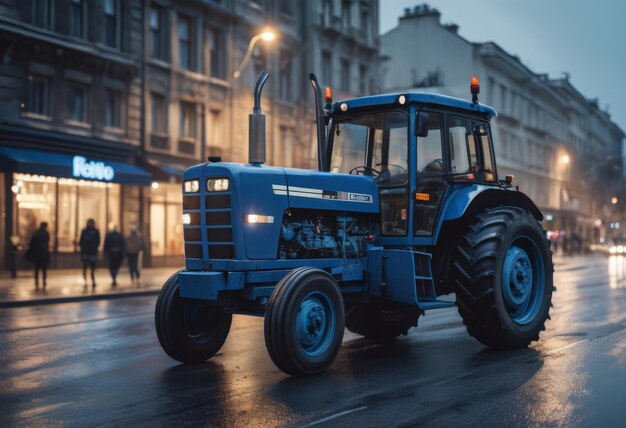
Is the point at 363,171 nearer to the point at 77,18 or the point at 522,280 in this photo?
the point at 522,280

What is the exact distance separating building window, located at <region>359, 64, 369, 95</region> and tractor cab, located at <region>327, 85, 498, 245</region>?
36.3m

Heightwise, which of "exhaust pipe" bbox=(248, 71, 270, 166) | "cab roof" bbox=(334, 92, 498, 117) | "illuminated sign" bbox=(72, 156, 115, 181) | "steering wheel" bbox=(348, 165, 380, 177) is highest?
"illuminated sign" bbox=(72, 156, 115, 181)

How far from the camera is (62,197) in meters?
28.3

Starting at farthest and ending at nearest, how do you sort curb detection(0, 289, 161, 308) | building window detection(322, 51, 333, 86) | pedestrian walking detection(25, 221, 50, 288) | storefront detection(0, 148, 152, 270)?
building window detection(322, 51, 333, 86), storefront detection(0, 148, 152, 270), pedestrian walking detection(25, 221, 50, 288), curb detection(0, 289, 161, 308)

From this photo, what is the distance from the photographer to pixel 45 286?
2202 centimetres

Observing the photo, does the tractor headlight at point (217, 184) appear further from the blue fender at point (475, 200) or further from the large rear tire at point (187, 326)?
the blue fender at point (475, 200)

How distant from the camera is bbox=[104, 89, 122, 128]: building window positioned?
1190 inches

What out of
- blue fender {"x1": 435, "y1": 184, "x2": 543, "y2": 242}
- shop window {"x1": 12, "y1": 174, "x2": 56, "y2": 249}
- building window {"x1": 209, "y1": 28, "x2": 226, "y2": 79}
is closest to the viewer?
blue fender {"x1": 435, "y1": 184, "x2": 543, "y2": 242}

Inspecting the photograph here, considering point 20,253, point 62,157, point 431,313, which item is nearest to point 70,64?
point 62,157

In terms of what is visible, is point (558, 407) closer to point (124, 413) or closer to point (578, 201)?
point (124, 413)

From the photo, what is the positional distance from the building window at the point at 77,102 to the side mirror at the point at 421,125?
68.6 ft

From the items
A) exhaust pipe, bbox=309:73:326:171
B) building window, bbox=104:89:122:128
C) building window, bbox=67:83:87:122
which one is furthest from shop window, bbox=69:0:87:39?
exhaust pipe, bbox=309:73:326:171

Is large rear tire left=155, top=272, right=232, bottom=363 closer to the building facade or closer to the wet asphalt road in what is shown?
the wet asphalt road

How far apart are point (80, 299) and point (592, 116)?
80.9 m
